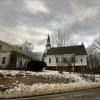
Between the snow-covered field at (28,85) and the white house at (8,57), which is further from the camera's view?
the white house at (8,57)

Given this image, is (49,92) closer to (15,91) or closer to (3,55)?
(15,91)

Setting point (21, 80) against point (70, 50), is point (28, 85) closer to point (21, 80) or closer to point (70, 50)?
point (21, 80)

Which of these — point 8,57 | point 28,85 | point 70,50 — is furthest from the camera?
point 70,50

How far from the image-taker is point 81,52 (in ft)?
172

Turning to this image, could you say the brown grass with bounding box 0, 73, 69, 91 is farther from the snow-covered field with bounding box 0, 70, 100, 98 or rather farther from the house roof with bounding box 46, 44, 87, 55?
the house roof with bounding box 46, 44, 87, 55

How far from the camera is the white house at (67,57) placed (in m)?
48.7

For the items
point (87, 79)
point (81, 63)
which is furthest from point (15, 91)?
point (81, 63)

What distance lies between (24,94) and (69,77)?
13.3 meters

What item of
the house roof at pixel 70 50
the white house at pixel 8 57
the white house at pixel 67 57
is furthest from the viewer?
the house roof at pixel 70 50

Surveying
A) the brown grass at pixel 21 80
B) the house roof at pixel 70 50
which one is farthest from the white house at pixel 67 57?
the brown grass at pixel 21 80

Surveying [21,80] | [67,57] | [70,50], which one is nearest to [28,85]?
[21,80]

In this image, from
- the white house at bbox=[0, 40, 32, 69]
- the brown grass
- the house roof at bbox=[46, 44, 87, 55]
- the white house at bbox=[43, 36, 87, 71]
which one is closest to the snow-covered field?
the brown grass

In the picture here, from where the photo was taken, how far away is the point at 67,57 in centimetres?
4934

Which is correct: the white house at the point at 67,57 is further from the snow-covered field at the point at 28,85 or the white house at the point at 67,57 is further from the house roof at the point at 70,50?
the snow-covered field at the point at 28,85
